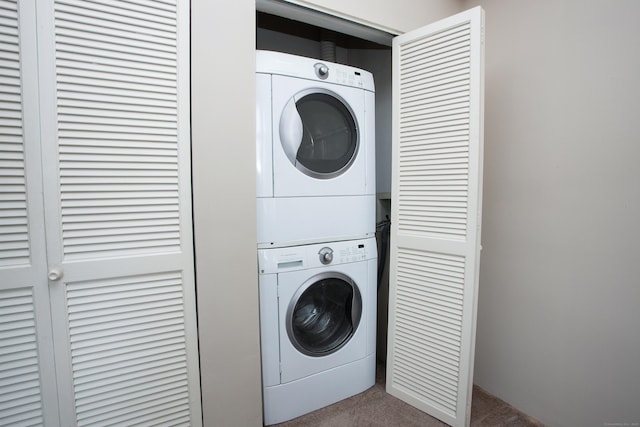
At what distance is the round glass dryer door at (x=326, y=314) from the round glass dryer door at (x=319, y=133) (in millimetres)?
596

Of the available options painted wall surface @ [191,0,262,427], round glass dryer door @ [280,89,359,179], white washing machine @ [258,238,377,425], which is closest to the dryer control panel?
white washing machine @ [258,238,377,425]

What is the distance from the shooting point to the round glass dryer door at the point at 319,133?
1435mm

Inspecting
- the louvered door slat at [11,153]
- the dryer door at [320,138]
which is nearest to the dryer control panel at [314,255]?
the dryer door at [320,138]

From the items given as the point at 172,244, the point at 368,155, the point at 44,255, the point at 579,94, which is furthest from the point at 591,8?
the point at 44,255

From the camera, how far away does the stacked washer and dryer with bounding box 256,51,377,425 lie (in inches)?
55.5

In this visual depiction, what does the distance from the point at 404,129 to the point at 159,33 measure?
121 cm

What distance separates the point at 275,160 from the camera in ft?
4.60

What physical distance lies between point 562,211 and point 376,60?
1.60 m

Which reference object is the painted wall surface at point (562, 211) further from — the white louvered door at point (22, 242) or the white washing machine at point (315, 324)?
the white louvered door at point (22, 242)

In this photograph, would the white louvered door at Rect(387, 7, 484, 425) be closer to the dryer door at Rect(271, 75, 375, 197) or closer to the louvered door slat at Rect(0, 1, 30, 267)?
the dryer door at Rect(271, 75, 375, 197)

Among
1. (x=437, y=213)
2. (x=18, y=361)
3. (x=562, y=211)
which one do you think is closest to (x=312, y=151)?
(x=437, y=213)

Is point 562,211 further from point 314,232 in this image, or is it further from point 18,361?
point 18,361

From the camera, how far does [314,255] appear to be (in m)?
1.52

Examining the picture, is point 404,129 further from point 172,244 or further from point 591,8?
point 172,244
